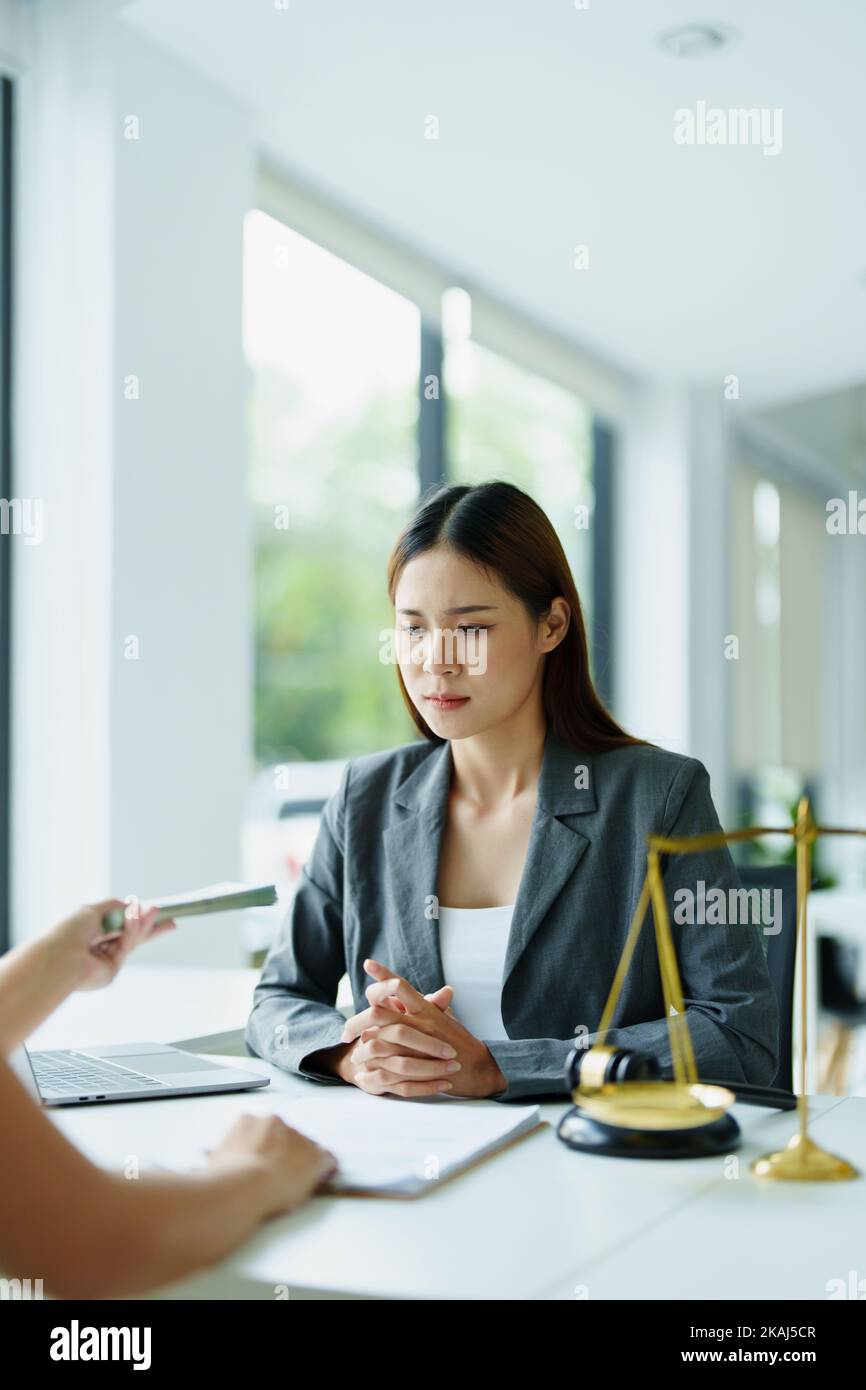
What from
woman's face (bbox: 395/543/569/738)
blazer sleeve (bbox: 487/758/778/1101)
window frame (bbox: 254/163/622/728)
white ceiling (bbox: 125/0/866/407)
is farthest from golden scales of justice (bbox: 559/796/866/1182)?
white ceiling (bbox: 125/0/866/407)

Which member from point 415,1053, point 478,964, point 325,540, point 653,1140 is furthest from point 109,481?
point 325,540

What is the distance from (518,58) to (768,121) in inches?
30.5

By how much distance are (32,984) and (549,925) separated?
0.83 meters

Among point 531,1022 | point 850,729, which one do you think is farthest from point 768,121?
point 850,729

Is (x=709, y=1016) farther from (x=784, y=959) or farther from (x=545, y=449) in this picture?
(x=545, y=449)

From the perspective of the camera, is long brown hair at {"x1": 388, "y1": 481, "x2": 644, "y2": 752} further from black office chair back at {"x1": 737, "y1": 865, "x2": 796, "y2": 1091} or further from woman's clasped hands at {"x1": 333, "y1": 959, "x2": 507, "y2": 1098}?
woman's clasped hands at {"x1": 333, "y1": 959, "x2": 507, "y2": 1098}

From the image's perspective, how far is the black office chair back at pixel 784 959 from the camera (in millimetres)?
1891

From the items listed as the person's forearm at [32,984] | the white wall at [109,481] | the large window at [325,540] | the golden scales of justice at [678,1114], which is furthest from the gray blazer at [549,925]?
the large window at [325,540]

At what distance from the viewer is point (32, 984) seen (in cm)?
121

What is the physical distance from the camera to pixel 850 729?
29.7 feet

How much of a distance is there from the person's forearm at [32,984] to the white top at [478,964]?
76cm
